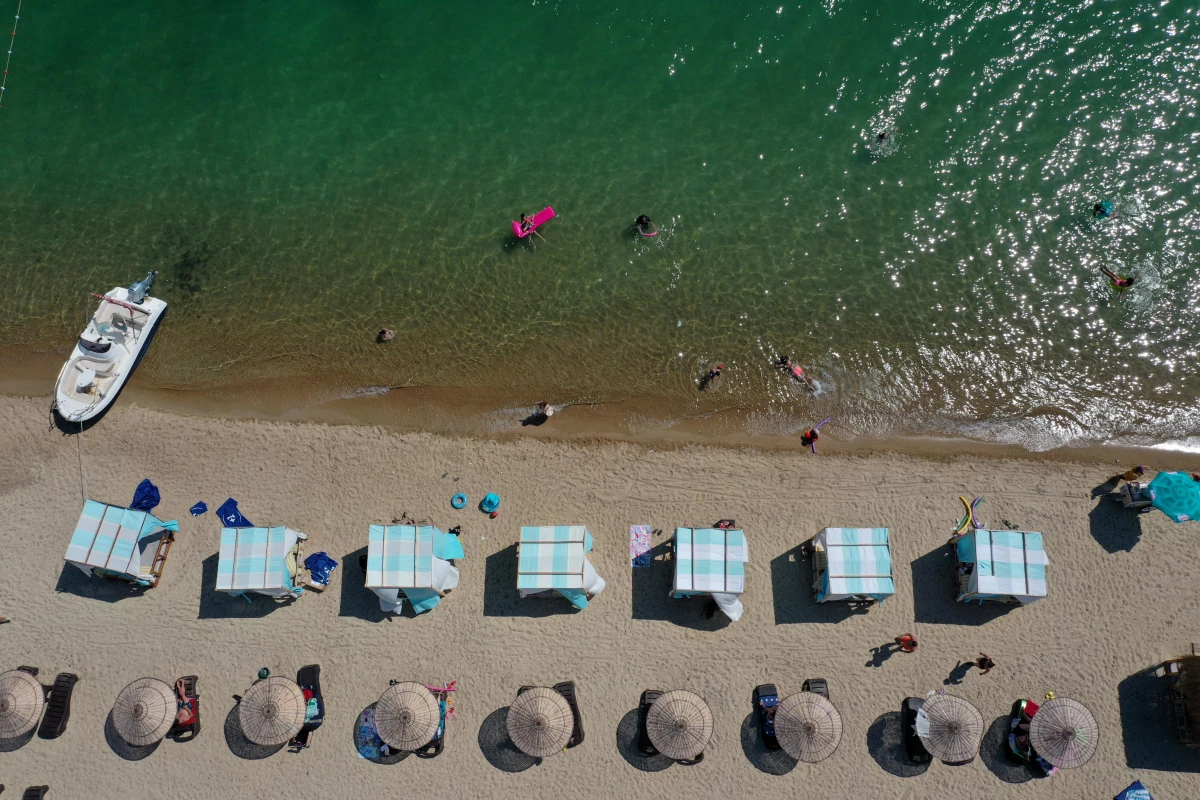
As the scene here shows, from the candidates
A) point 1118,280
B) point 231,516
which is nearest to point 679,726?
point 231,516

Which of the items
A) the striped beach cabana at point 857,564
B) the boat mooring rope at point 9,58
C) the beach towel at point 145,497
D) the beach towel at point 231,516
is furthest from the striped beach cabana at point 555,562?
the boat mooring rope at point 9,58

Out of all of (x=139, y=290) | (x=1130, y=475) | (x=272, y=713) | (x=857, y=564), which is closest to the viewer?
(x=272, y=713)

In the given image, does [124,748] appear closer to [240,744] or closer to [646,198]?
[240,744]

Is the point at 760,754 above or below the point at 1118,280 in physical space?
below

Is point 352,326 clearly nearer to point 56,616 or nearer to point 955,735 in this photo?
point 56,616

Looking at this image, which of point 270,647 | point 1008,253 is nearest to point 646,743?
point 270,647

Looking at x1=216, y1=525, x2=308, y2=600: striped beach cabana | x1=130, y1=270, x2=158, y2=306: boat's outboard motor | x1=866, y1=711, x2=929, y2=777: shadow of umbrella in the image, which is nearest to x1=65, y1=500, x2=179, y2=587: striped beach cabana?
x1=216, y1=525, x2=308, y2=600: striped beach cabana
